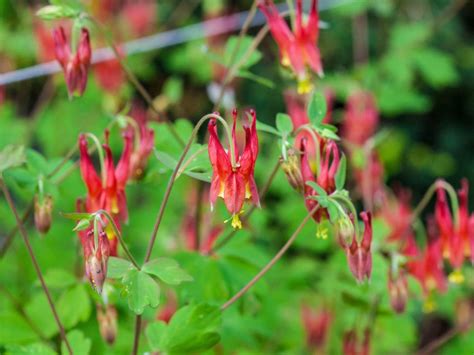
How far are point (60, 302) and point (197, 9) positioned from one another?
11.9 ft

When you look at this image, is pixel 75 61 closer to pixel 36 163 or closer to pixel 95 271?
pixel 36 163

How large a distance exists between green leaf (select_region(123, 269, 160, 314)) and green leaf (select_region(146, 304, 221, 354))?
167mm

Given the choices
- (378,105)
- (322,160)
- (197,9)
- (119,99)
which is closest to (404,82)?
(378,105)

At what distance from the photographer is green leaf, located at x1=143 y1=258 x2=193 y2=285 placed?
156 centimetres

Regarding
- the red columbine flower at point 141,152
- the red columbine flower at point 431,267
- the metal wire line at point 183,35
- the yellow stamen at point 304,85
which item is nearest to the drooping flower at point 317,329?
the red columbine flower at point 431,267

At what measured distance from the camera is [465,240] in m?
2.05

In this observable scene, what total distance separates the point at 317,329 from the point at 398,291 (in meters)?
0.74

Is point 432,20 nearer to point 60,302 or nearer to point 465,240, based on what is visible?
point 465,240

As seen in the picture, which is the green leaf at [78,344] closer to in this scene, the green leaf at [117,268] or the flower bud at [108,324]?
the flower bud at [108,324]

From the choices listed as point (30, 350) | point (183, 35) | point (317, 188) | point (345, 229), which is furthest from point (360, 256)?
point (183, 35)

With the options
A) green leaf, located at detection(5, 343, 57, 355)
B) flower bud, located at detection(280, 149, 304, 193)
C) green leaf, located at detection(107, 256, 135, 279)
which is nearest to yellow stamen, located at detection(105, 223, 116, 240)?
green leaf, located at detection(107, 256, 135, 279)

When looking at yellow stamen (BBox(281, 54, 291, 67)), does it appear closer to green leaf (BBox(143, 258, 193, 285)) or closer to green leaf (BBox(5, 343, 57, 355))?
green leaf (BBox(143, 258, 193, 285))

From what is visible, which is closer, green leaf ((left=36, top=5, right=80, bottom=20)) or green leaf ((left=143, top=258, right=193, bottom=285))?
green leaf ((left=143, top=258, right=193, bottom=285))

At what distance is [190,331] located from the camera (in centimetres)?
167
